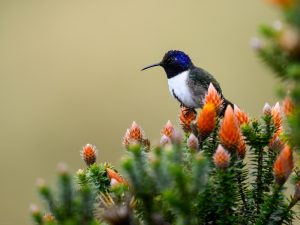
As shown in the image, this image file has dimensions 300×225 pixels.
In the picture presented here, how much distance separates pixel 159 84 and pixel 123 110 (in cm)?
131

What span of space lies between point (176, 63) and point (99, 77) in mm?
8480

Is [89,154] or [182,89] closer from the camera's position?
[89,154]

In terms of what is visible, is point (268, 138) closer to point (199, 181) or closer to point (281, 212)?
point (281, 212)

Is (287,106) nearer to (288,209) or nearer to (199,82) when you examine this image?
(288,209)

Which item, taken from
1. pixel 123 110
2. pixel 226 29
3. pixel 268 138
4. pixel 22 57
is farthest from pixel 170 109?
pixel 268 138

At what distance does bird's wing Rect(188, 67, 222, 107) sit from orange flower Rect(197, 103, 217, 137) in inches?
95.8

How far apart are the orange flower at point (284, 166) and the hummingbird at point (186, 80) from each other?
240cm

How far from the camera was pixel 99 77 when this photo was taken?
13.8 meters

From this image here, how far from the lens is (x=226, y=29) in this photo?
44.2ft

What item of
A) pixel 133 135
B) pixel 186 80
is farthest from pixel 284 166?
pixel 186 80

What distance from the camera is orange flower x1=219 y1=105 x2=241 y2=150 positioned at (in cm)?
214

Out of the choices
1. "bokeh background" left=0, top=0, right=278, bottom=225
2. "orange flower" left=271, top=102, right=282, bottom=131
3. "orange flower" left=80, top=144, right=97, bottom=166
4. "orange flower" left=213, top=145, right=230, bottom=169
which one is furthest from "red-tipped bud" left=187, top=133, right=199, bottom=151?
"bokeh background" left=0, top=0, right=278, bottom=225

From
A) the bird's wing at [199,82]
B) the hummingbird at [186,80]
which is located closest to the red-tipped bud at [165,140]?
the hummingbird at [186,80]

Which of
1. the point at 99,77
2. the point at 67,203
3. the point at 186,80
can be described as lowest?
the point at 67,203
